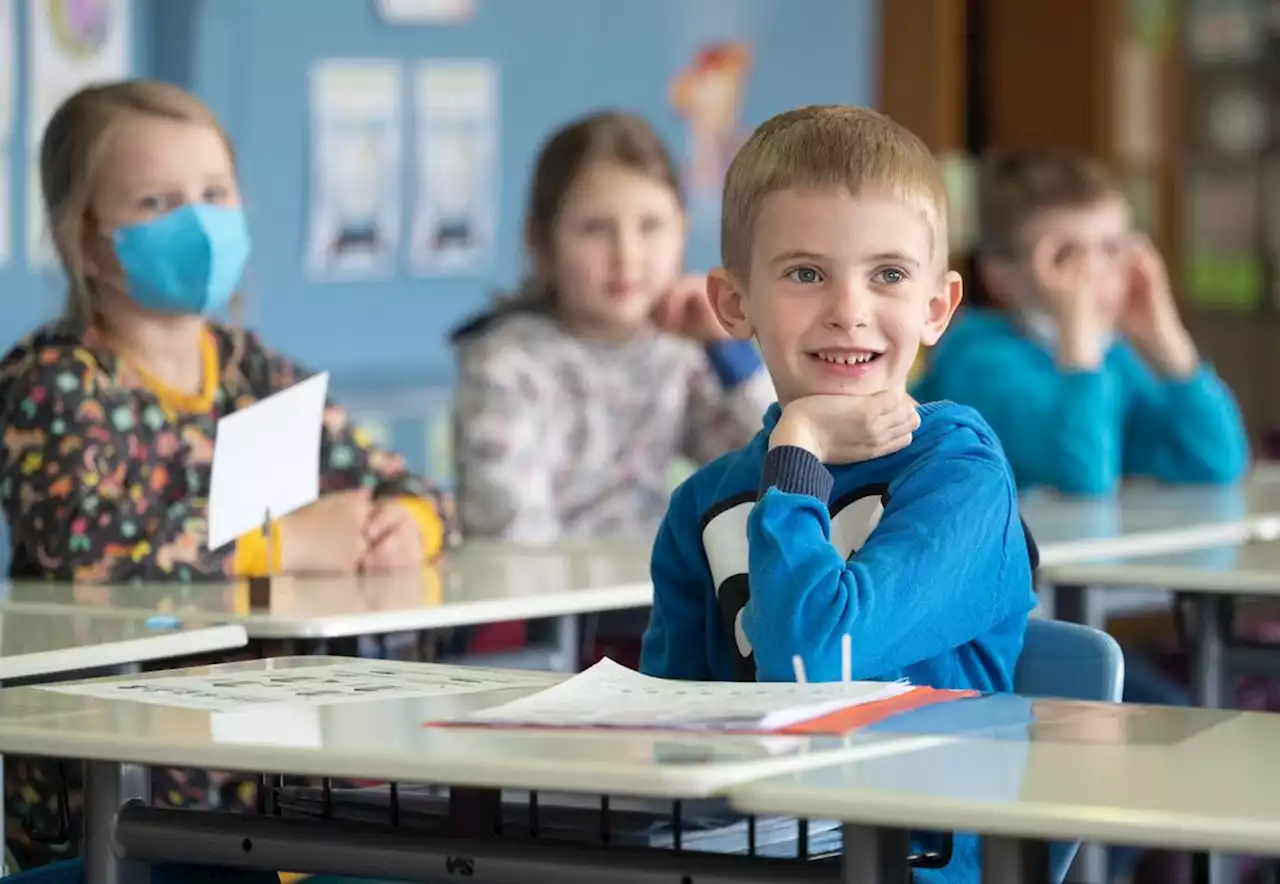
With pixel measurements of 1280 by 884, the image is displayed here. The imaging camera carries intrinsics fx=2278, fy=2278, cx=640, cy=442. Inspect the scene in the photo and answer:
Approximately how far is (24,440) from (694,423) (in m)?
1.23

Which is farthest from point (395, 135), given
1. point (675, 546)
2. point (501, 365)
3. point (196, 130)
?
point (675, 546)

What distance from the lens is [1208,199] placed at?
7172 mm

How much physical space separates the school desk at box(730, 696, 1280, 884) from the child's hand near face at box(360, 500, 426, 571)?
1.26 metres

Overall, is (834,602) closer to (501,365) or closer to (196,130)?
(196,130)

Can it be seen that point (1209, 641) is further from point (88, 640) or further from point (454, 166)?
point (454, 166)

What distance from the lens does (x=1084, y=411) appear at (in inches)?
153

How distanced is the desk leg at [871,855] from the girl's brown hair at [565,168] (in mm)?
2157

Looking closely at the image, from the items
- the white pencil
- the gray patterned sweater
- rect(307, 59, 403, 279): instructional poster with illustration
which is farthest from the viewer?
rect(307, 59, 403, 279): instructional poster with illustration

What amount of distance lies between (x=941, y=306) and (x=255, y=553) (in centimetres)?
103

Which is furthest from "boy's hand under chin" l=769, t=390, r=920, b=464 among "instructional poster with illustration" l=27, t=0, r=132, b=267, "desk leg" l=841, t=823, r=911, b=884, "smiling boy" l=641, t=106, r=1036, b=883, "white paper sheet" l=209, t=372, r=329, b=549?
"instructional poster with illustration" l=27, t=0, r=132, b=267

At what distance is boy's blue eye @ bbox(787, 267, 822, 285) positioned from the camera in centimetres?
195

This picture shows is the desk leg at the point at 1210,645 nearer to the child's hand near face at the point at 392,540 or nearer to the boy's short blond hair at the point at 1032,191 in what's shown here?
the child's hand near face at the point at 392,540

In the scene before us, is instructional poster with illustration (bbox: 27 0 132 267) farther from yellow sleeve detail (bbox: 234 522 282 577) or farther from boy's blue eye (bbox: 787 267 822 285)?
boy's blue eye (bbox: 787 267 822 285)

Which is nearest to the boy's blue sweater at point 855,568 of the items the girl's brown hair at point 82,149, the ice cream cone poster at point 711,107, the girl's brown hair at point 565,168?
the girl's brown hair at point 82,149
